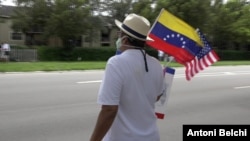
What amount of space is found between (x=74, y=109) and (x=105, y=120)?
6115mm

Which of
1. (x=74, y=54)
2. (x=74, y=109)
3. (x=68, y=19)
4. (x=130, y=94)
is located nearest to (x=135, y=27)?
(x=130, y=94)

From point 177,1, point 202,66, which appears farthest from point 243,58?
point 202,66

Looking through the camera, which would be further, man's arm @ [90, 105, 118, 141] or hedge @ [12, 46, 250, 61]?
hedge @ [12, 46, 250, 61]

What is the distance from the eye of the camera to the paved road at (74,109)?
→ 22.4ft

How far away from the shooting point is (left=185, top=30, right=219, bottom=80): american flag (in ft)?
14.2

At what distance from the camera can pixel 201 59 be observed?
4.41 metres

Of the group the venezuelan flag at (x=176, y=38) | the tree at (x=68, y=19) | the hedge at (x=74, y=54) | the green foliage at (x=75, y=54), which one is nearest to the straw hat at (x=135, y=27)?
the venezuelan flag at (x=176, y=38)

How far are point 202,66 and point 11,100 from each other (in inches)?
258

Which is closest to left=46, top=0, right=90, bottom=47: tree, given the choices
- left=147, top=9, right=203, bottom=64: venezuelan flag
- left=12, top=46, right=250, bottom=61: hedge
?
left=12, top=46, right=250, bottom=61: hedge

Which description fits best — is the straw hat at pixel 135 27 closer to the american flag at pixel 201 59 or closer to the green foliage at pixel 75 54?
the american flag at pixel 201 59

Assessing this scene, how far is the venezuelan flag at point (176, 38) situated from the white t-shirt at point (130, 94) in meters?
0.93

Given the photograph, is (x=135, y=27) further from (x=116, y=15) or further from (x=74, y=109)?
(x=116, y=15)

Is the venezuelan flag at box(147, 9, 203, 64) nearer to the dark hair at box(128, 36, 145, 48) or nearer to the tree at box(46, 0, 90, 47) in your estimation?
the dark hair at box(128, 36, 145, 48)

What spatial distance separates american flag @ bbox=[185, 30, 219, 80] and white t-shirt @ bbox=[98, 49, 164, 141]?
1.32 m
